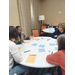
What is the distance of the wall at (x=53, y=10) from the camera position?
4727mm

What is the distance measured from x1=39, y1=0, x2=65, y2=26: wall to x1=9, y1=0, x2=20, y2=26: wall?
2.82m

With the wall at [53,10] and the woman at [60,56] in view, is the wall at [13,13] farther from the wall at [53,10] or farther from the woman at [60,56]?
the wall at [53,10]

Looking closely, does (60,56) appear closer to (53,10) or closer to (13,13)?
(13,13)

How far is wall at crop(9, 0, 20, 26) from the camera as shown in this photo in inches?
105

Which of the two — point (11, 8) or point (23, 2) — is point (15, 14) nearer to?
point (11, 8)

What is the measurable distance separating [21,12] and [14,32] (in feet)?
7.89

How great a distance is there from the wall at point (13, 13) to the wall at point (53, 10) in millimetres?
2816

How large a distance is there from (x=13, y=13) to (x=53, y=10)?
319 cm

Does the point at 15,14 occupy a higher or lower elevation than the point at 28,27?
higher

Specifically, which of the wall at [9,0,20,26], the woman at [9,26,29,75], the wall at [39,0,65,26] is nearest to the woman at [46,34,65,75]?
the woman at [9,26,29,75]

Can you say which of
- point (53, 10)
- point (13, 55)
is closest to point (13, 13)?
point (13, 55)

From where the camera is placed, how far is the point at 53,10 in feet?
16.3
